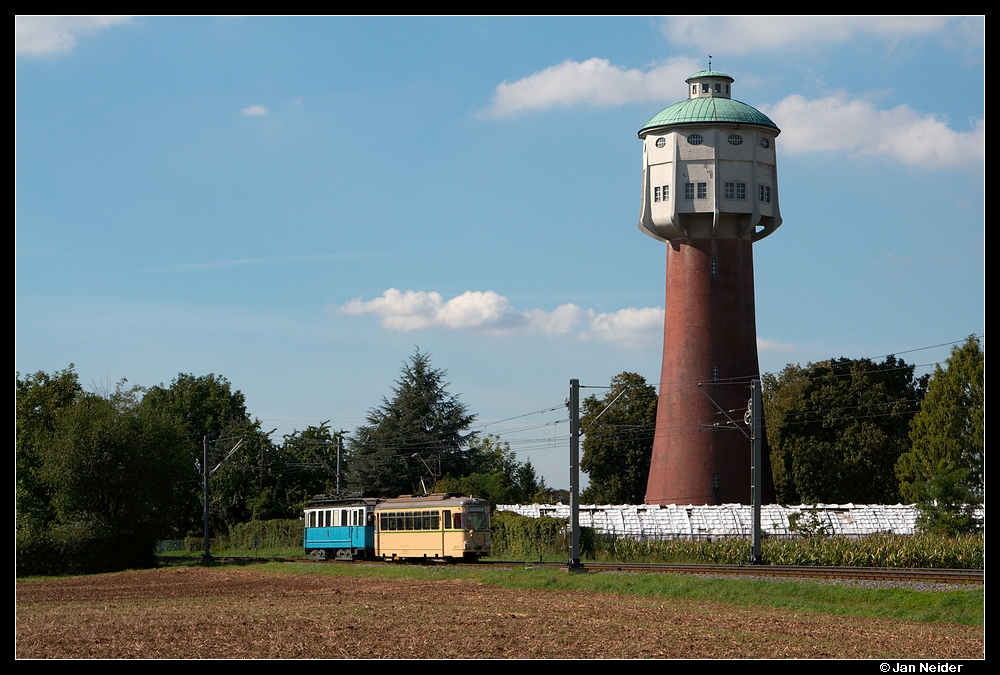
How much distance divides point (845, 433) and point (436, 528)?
3405 centimetres

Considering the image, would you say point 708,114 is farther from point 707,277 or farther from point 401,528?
point 401,528

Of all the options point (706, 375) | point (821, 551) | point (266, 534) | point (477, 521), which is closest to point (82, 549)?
point (477, 521)

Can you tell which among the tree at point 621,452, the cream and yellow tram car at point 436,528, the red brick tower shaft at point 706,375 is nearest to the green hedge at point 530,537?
the cream and yellow tram car at point 436,528

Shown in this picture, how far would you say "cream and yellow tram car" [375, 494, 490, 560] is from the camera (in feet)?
144

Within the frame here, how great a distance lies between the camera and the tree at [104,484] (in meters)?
43.1

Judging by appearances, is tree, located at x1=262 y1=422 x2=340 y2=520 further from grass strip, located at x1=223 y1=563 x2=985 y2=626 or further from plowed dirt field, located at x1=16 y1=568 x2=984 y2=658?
plowed dirt field, located at x1=16 y1=568 x2=984 y2=658

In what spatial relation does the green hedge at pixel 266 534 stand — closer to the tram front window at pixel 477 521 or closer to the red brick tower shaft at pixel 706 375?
the red brick tower shaft at pixel 706 375

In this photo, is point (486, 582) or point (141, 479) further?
point (141, 479)

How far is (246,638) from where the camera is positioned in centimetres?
1939

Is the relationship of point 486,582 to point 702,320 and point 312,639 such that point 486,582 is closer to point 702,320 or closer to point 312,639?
point 312,639

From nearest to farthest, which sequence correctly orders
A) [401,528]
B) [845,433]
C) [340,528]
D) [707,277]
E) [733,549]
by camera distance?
[733,549], [401,528], [340,528], [707,277], [845,433]

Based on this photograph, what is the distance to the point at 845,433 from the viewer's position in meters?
70.6
